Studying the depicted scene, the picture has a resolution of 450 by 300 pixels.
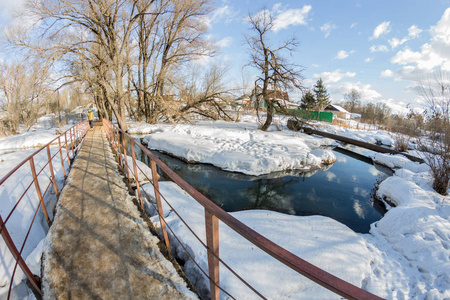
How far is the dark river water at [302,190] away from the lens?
571cm

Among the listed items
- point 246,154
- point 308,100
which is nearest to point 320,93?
point 308,100

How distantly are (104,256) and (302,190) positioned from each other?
21.3 feet

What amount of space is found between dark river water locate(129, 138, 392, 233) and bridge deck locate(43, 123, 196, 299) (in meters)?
3.37

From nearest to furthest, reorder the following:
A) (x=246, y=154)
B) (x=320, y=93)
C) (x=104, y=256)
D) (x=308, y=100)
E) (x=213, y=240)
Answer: (x=213, y=240) → (x=104, y=256) → (x=246, y=154) → (x=308, y=100) → (x=320, y=93)

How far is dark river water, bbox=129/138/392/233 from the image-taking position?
571cm

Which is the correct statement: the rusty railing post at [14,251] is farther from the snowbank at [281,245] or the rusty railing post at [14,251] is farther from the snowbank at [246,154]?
the snowbank at [246,154]

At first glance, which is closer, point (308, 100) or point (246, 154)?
point (246, 154)

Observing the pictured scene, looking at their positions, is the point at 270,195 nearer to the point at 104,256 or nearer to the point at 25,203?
the point at 104,256

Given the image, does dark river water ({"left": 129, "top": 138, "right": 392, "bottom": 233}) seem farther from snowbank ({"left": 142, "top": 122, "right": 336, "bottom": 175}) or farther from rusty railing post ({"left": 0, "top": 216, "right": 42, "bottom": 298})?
rusty railing post ({"left": 0, "top": 216, "right": 42, "bottom": 298})

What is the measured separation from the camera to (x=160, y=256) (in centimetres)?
214

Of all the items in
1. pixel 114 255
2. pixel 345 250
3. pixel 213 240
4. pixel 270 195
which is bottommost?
pixel 270 195

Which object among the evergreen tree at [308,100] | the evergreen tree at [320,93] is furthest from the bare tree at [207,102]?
the evergreen tree at [320,93]

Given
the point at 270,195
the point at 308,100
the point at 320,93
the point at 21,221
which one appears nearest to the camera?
the point at 21,221

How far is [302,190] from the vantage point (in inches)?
279
